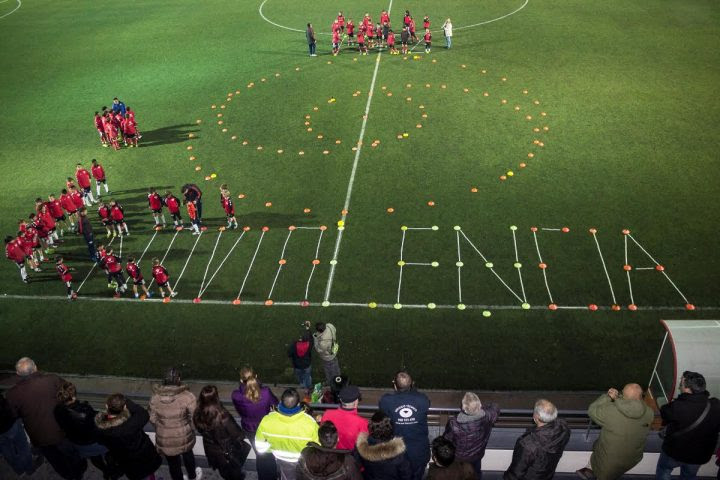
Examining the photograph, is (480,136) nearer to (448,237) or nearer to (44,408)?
Result: (448,237)

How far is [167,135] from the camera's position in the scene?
21.1m

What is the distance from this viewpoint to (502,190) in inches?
661

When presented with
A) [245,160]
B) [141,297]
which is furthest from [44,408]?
[245,160]

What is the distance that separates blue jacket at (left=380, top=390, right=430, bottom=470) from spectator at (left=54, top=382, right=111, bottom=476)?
13.0 feet

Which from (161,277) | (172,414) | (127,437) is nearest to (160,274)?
(161,277)

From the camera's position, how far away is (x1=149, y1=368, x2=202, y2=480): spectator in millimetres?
7328

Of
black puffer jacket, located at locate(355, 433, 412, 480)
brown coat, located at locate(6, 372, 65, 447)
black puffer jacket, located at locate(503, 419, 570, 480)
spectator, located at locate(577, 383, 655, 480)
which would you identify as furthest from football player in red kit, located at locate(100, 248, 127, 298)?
spectator, located at locate(577, 383, 655, 480)

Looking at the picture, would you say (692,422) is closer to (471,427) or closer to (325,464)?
(471,427)

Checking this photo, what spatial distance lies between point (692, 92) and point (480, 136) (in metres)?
9.05

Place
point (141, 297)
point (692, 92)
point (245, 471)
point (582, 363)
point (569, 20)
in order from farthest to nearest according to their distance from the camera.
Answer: point (569, 20)
point (692, 92)
point (141, 297)
point (582, 363)
point (245, 471)

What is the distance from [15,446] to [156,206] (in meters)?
8.68

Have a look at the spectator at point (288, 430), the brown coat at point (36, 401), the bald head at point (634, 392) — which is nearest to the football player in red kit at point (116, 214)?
the brown coat at point (36, 401)

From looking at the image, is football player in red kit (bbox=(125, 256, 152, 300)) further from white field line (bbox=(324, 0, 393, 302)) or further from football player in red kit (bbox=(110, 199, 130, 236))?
white field line (bbox=(324, 0, 393, 302))

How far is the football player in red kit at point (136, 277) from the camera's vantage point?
1329 centimetres
